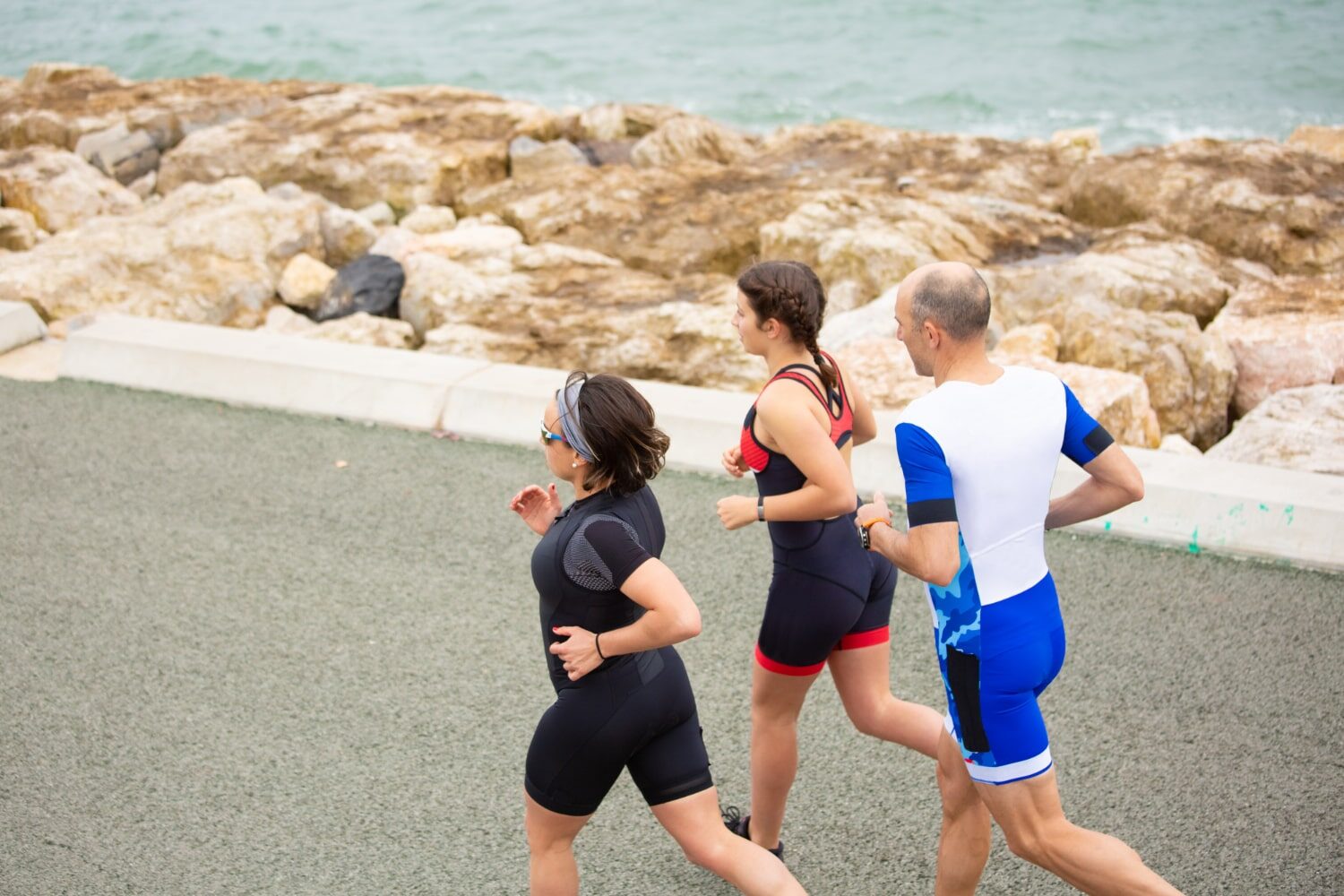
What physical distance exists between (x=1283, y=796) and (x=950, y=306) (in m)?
2.31

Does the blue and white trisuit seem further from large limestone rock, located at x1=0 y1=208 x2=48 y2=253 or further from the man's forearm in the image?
large limestone rock, located at x1=0 y1=208 x2=48 y2=253

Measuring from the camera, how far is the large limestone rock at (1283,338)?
727 centimetres

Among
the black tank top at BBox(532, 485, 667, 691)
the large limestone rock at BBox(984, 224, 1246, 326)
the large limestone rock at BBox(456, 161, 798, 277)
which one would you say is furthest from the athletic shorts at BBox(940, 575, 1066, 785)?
the large limestone rock at BBox(456, 161, 798, 277)

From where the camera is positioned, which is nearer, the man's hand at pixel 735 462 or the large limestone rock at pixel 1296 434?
the man's hand at pixel 735 462

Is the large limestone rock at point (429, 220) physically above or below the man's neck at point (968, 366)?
below

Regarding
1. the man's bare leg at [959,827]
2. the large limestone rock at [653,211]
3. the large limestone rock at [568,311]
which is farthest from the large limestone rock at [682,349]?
the man's bare leg at [959,827]

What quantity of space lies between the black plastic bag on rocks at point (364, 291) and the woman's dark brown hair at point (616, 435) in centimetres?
648

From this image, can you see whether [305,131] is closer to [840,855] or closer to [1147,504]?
[1147,504]

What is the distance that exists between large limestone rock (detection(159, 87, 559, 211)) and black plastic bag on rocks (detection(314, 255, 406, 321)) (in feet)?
11.0

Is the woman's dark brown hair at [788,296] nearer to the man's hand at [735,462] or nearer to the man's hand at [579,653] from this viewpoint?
the man's hand at [735,462]

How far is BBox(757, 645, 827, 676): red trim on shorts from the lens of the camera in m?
3.43

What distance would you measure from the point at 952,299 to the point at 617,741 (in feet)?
4.47

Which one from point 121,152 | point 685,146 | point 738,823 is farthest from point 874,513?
point 121,152

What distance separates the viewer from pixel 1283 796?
3930mm
